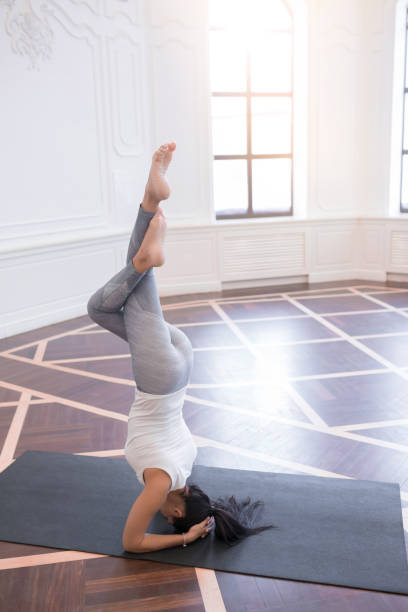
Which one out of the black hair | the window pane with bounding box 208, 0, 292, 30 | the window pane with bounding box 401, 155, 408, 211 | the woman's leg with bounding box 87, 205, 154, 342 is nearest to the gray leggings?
the woman's leg with bounding box 87, 205, 154, 342

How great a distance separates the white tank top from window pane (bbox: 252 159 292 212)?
236 inches

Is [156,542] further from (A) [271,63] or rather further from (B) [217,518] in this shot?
(A) [271,63]

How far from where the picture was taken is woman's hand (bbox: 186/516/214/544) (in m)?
2.68

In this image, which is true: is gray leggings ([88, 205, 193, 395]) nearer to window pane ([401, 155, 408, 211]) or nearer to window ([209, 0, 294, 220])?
window ([209, 0, 294, 220])

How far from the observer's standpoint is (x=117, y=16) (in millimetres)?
6793

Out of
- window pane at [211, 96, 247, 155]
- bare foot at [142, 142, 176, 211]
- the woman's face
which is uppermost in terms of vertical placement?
window pane at [211, 96, 247, 155]

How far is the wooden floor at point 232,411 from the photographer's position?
2408 mm

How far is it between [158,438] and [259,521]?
2.08 feet

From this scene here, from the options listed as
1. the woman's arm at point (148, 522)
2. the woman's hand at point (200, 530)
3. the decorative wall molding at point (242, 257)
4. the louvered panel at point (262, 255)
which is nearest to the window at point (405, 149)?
the decorative wall molding at point (242, 257)

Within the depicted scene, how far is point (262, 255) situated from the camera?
8.16m

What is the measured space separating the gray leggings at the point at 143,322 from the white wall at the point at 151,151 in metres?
3.62

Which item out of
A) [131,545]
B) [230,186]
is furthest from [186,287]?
[131,545]

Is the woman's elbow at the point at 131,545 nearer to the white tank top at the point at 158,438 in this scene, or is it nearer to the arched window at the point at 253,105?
the white tank top at the point at 158,438

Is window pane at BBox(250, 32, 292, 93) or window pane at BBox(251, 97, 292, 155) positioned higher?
window pane at BBox(250, 32, 292, 93)
